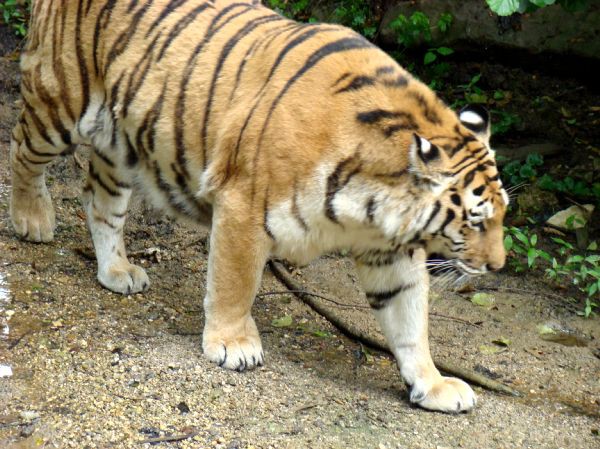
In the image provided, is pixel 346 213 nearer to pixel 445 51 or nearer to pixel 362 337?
pixel 362 337

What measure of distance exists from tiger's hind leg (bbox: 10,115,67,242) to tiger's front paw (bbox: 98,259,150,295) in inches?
22.8

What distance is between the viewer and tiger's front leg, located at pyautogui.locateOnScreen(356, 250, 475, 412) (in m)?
3.97

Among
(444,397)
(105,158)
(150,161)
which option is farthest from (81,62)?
(444,397)

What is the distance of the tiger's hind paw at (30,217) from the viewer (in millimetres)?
5137

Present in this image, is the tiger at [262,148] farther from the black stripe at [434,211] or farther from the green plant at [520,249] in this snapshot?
the green plant at [520,249]

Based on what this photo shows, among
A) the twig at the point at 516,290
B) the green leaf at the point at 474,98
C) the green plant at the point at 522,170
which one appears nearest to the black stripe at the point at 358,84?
the twig at the point at 516,290

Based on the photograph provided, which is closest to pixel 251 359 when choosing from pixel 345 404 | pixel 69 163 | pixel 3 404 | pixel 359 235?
pixel 345 404

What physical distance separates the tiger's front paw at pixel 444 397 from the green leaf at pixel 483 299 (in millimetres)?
1414

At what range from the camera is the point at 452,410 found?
3947 millimetres

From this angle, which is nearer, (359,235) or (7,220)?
(359,235)

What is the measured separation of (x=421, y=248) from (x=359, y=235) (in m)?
0.28

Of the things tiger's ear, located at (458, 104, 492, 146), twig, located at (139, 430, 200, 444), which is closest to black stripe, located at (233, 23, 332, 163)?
tiger's ear, located at (458, 104, 492, 146)

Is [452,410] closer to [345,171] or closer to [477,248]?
[477,248]

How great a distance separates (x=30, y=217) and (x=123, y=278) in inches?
30.6
